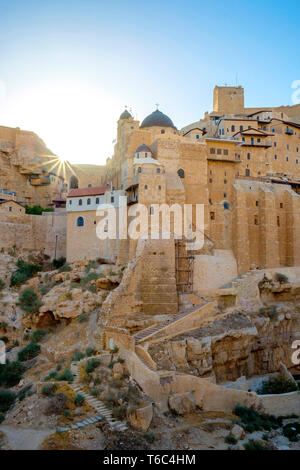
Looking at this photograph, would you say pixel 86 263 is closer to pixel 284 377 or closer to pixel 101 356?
pixel 101 356

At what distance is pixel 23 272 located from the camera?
32312 millimetres

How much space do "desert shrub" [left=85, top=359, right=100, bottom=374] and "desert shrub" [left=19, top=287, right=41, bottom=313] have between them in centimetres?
872

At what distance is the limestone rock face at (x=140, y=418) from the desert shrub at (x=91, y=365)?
4.11m

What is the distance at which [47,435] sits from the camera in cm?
1595

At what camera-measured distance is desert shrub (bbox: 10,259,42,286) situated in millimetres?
31172

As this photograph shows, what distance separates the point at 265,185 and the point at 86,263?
55.0 ft

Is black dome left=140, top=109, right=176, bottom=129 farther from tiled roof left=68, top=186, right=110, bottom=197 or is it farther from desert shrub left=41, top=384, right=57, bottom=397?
desert shrub left=41, top=384, right=57, bottom=397

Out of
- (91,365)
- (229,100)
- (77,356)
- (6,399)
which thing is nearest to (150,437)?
(91,365)

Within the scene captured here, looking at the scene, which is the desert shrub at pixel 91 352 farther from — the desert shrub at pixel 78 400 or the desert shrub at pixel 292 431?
the desert shrub at pixel 292 431

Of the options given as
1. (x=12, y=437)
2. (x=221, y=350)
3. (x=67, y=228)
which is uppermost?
(x=67, y=228)

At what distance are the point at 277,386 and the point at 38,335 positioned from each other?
14792 mm

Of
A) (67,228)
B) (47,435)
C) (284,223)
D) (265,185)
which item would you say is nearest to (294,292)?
(284,223)

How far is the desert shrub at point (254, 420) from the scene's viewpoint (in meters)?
18.2

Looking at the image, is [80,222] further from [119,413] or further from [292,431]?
[292,431]
